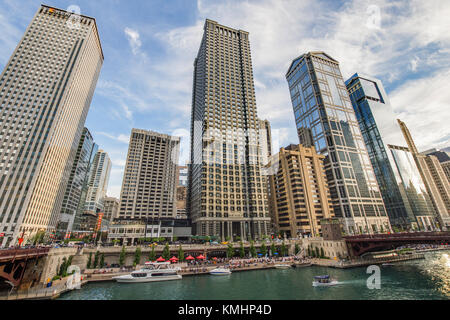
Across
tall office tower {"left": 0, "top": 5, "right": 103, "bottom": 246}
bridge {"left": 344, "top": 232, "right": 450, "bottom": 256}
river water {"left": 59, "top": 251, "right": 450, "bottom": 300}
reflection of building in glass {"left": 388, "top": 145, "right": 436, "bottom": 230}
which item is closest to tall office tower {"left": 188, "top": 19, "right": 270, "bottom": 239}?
bridge {"left": 344, "top": 232, "right": 450, "bottom": 256}

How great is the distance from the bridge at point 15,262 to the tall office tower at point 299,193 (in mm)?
108149

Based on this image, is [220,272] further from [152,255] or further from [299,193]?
[299,193]

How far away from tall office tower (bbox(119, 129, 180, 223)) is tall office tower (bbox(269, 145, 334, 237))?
73981mm

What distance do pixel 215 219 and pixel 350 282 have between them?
207 ft

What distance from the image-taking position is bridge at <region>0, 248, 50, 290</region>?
115 ft

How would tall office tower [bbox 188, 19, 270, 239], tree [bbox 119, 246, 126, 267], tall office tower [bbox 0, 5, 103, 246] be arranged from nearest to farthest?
tree [bbox 119, 246, 126, 267], tall office tower [bbox 0, 5, 103, 246], tall office tower [bbox 188, 19, 270, 239]

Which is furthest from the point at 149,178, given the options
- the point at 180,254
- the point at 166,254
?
the point at 180,254

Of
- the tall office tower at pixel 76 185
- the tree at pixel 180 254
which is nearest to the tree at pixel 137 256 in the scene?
the tree at pixel 180 254

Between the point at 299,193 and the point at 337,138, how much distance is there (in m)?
55.6

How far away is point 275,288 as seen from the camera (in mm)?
43344

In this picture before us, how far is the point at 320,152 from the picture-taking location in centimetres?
15200

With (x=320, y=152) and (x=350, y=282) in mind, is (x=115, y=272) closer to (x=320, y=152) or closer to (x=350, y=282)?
(x=350, y=282)

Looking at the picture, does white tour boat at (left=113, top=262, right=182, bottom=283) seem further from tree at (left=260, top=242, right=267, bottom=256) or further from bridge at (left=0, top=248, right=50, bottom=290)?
tree at (left=260, top=242, right=267, bottom=256)

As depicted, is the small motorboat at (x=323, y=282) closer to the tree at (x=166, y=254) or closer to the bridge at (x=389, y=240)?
the bridge at (x=389, y=240)
